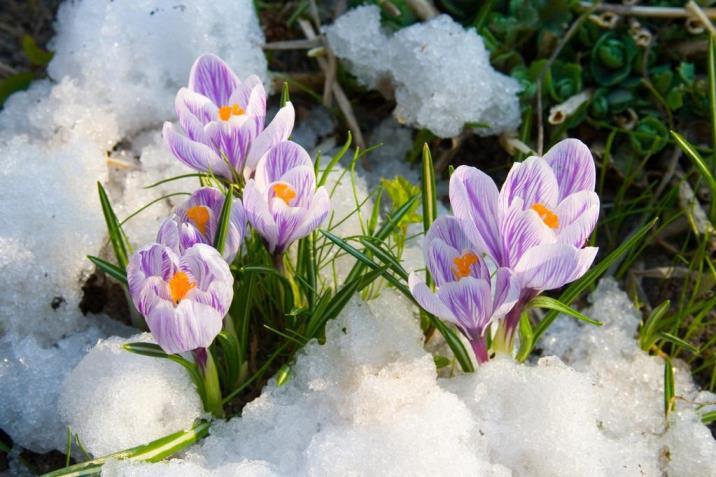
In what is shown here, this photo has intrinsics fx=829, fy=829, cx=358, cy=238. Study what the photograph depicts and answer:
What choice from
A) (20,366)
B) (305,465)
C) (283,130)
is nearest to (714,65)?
(283,130)

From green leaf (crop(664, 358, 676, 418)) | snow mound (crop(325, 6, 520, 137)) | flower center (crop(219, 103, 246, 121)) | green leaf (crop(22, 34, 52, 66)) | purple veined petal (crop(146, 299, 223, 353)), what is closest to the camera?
purple veined petal (crop(146, 299, 223, 353))

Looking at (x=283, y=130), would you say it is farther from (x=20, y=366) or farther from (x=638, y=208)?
(x=638, y=208)

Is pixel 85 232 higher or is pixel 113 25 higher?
pixel 113 25

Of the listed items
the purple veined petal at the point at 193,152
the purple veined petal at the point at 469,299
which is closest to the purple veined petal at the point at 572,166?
the purple veined petal at the point at 469,299

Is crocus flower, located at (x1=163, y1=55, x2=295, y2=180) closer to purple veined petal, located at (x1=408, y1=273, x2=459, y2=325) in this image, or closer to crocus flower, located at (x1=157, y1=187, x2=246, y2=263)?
crocus flower, located at (x1=157, y1=187, x2=246, y2=263)

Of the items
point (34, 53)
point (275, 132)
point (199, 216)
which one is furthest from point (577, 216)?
point (34, 53)

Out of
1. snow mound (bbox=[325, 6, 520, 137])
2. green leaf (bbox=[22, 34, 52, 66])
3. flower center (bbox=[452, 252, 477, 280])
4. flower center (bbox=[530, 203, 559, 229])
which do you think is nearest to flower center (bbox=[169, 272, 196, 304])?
flower center (bbox=[452, 252, 477, 280])

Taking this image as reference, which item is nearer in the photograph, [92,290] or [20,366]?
[20,366]

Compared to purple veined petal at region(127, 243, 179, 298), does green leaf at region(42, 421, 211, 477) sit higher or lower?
lower
